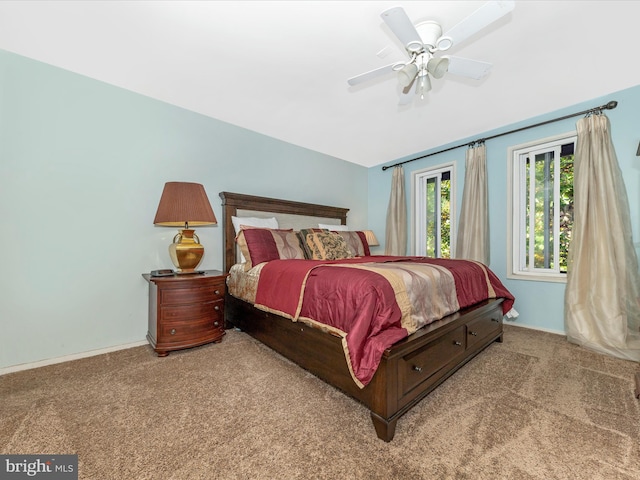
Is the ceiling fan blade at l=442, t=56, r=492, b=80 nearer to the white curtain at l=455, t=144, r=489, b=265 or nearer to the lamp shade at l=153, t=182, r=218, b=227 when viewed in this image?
the white curtain at l=455, t=144, r=489, b=265

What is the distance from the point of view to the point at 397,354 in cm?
130

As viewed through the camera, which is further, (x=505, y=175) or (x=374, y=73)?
(x=505, y=175)

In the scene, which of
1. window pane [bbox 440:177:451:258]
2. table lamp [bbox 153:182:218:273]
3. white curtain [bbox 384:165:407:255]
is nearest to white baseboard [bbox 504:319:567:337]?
window pane [bbox 440:177:451:258]

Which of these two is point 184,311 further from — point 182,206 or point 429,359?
point 429,359

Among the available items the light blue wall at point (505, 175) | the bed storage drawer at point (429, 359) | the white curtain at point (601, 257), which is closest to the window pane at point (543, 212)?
the light blue wall at point (505, 175)

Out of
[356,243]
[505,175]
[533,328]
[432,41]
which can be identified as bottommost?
[533,328]

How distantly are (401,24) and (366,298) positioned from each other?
4.93ft

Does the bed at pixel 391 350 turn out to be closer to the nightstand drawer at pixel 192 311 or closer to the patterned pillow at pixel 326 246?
the nightstand drawer at pixel 192 311

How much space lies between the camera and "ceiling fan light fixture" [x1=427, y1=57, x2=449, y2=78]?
1.64 m

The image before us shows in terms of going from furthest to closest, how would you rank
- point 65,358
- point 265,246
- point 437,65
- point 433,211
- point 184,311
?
point 433,211 < point 265,246 < point 184,311 < point 65,358 < point 437,65

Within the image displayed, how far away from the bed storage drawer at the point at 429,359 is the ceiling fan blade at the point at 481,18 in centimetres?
179

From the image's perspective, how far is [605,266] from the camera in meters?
2.40

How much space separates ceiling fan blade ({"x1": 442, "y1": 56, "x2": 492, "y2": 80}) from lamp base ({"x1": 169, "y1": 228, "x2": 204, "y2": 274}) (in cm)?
249

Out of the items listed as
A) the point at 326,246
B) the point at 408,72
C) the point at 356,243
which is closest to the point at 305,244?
the point at 326,246
